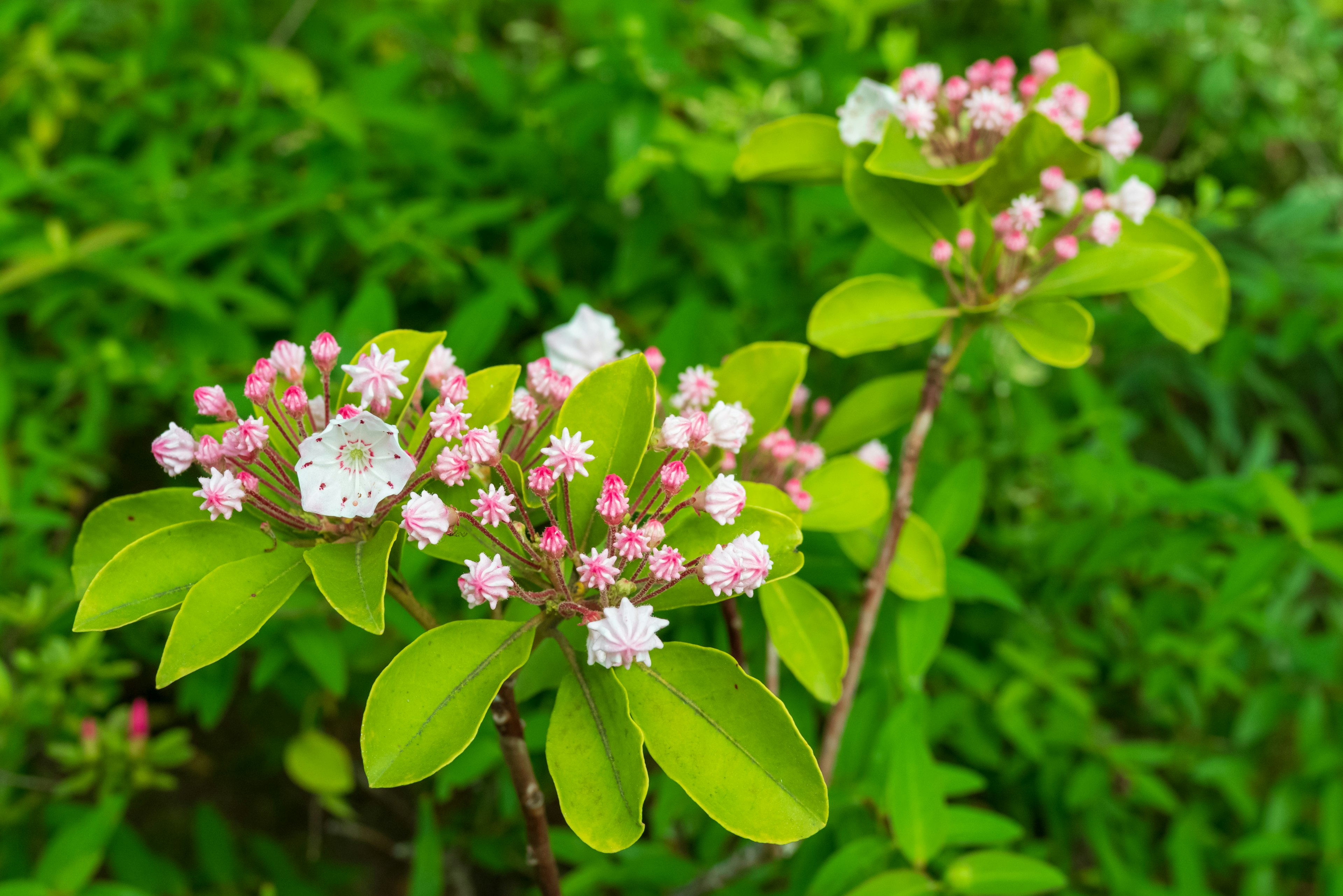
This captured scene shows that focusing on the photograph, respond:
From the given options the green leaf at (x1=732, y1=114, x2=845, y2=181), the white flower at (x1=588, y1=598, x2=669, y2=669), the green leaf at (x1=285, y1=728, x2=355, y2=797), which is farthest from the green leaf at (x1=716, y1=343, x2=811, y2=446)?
the green leaf at (x1=285, y1=728, x2=355, y2=797)

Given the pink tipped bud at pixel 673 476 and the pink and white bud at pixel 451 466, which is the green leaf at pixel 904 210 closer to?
the pink tipped bud at pixel 673 476

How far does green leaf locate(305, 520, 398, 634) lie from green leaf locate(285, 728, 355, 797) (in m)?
1.18

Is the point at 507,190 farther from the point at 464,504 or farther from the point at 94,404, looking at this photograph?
the point at 464,504

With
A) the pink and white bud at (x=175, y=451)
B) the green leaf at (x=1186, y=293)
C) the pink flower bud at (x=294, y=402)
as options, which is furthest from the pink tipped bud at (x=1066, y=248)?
the pink and white bud at (x=175, y=451)

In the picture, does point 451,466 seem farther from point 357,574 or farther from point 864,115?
point 864,115

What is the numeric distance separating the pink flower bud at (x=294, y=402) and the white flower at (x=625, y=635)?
1.11 feet

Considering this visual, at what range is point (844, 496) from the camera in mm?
1120

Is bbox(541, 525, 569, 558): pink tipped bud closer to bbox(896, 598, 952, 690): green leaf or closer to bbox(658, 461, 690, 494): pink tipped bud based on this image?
bbox(658, 461, 690, 494): pink tipped bud

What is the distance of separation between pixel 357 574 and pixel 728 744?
0.36 meters

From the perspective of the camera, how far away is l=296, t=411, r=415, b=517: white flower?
755 mm

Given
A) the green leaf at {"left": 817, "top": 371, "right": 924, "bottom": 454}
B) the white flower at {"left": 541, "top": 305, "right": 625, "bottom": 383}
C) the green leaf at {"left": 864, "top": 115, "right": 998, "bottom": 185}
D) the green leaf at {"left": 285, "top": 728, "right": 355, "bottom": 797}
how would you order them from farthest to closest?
the green leaf at {"left": 285, "top": 728, "right": 355, "bottom": 797}, the green leaf at {"left": 817, "top": 371, "right": 924, "bottom": 454}, the white flower at {"left": 541, "top": 305, "right": 625, "bottom": 383}, the green leaf at {"left": 864, "top": 115, "right": 998, "bottom": 185}

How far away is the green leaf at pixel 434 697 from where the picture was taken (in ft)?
2.44

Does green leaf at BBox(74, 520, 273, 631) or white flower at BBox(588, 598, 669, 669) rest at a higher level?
white flower at BBox(588, 598, 669, 669)

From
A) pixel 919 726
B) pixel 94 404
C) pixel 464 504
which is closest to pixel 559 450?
pixel 464 504
